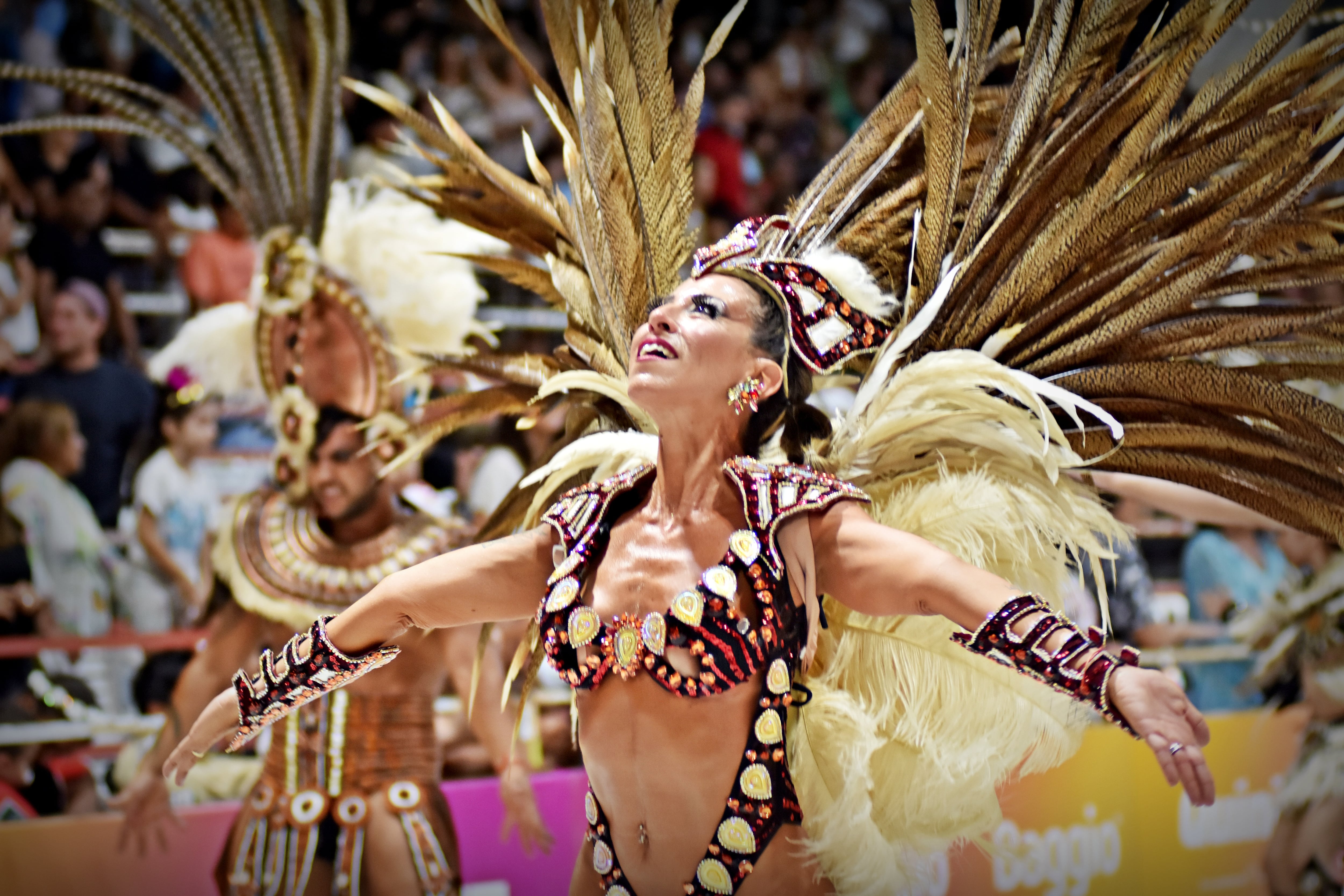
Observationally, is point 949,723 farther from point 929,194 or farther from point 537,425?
point 537,425

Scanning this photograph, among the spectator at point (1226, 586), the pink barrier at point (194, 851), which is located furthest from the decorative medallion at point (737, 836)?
the spectator at point (1226, 586)

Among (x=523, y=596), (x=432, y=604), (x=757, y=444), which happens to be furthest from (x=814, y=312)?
(x=432, y=604)

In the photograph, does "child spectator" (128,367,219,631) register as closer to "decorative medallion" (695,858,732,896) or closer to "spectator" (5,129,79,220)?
"spectator" (5,129,79,220)

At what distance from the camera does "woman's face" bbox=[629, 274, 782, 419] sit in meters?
1.58

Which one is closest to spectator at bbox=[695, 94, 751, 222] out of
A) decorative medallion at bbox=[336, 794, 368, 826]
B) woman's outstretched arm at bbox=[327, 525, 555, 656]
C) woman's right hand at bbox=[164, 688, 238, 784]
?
decorative medallion at bbox=[336, 794, 368, 826]

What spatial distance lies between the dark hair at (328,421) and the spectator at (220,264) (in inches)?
19.0

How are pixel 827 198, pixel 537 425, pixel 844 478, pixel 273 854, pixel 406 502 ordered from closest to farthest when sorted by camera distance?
pixel 844 478, pixel 827 198, pixel 273 854, pixel 406 502, pixel 537 425

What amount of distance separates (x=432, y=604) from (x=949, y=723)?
0.81m

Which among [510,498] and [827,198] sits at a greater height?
[827,198]

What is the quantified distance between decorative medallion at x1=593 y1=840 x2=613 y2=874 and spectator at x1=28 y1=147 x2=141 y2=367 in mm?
2351

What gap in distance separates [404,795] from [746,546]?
186cm

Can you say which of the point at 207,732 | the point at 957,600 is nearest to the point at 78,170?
the point at 207,732

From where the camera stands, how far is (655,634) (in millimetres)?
1501

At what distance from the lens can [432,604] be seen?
1683mm
